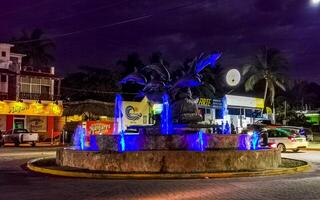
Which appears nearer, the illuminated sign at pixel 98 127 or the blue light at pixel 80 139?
the blue light at pixel 80 139

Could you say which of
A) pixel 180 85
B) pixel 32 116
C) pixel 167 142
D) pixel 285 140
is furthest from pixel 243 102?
pixel 167 142

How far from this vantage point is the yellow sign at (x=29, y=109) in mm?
52353

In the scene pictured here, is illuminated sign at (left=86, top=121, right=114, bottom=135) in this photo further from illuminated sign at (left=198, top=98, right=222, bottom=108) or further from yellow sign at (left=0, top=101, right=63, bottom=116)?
illuminated sign at (left=198, top=98, right=222, bottom=108)

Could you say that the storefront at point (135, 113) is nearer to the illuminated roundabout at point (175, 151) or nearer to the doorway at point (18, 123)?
the doorway at point (18, 123)

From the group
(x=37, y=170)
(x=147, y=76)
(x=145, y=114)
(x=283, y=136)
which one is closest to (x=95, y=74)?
(x=145, y=114)

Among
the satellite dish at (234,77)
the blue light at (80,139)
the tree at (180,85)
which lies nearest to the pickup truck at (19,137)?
the blue light at (80,139)

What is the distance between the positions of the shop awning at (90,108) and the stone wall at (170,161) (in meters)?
34.4

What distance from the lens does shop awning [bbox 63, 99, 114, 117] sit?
5216 centimetres

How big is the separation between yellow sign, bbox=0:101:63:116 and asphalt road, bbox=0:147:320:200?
123 feet

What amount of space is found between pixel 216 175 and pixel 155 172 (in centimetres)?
211

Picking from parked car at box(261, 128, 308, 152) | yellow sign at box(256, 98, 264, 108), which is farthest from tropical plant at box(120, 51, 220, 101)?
yellow sign at box(256, 98, 264, 108)

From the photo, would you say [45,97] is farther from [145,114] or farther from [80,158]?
[80,158]

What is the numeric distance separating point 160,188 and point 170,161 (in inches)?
137

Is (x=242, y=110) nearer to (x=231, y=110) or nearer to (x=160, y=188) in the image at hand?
(x=231, y=110)
